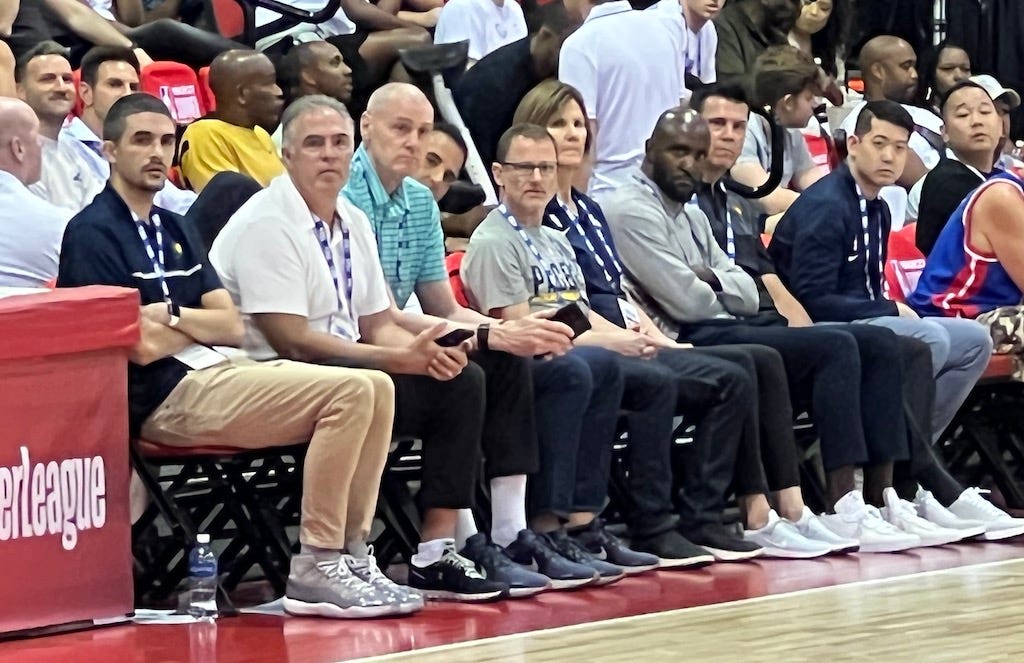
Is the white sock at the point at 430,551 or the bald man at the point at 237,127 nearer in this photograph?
the white sock at the point at 430,551

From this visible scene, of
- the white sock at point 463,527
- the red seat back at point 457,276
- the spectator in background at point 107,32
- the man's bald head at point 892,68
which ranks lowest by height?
the white sock at point 463,527

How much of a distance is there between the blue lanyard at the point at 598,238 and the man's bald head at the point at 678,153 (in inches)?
11.8

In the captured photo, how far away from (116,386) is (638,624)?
1485 millimetres

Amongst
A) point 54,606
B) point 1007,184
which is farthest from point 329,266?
point 1007,184

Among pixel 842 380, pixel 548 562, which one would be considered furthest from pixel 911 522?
pixel 548 562

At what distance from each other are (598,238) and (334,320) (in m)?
1.27

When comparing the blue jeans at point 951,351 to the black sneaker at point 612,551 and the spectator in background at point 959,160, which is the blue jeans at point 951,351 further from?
the black sneaker at point 612,551

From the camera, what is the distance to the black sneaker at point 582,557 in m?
5.78

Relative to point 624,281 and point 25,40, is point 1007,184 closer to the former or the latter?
point 624,281

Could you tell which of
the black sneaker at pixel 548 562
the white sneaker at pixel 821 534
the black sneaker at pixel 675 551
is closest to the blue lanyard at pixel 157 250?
A: the black sneaker at pixel 548 562

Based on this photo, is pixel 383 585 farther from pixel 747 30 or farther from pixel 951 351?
pixel 747 30

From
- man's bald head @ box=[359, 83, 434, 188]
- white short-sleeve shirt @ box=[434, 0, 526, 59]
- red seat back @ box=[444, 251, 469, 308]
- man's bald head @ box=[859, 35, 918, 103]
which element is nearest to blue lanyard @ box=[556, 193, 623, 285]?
red seat back @ box=[444, 251, 469, 308]

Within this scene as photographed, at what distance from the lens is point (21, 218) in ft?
18.1

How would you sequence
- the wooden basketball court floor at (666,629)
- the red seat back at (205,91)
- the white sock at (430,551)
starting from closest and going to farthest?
the wooden basketball court floor at (666,629) → the white sock at (430,551) → the red seat back at (205,91)
